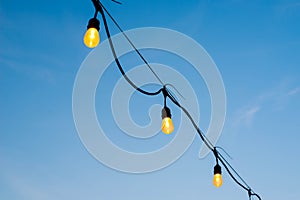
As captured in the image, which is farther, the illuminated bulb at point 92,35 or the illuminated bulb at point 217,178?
the illuminated bulb at point 217,178

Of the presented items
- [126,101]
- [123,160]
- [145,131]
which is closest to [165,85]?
[145,131]

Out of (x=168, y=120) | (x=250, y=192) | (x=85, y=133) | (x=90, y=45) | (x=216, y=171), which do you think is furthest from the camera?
(x=250, y=192)

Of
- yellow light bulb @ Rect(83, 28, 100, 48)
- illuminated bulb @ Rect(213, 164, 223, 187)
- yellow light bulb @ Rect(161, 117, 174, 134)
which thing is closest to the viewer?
yellow light bulb @ Rect(83, 28, 100, 48)

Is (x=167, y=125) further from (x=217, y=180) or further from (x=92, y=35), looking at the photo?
(x=92, y=35)

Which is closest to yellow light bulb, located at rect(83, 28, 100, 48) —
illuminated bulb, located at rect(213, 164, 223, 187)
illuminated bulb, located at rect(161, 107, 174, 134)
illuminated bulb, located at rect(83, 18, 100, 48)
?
illuminated bulb, located at rect(83, 18, 100, 48)

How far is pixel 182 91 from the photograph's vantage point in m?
4.35

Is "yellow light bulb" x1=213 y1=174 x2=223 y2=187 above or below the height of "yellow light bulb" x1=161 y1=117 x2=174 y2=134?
below

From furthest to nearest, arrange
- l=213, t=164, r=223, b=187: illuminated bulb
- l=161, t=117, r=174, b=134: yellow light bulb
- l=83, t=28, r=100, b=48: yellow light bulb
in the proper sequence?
l=213, t=164, r=223, b=187: illuminated bulb → l=161, t=117, r=174, b=134: yellow light bulb → l=83, t=28, r=100, b=48: yellow light bulb

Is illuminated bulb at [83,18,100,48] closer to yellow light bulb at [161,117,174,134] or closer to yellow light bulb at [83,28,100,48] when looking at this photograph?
yellow light bulb at [83,28,100,48]

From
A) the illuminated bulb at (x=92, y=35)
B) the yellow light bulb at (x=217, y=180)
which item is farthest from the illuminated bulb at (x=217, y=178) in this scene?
the illuminated bulb at (x=92, y=35)

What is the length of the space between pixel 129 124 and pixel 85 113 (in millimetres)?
622

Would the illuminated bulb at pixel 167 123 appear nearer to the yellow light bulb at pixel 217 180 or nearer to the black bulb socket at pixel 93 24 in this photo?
the yellow light bulb at pixel 217 180

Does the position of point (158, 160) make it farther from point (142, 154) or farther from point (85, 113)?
point (85, 113)

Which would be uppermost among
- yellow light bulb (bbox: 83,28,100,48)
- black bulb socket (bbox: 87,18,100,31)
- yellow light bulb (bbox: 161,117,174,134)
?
yellow light bulb (bbox: 161,117,174,134)
